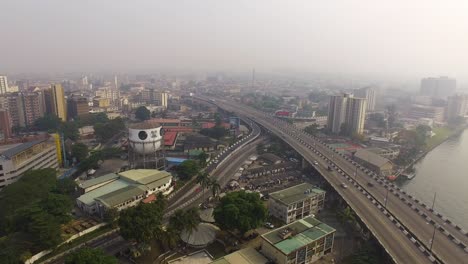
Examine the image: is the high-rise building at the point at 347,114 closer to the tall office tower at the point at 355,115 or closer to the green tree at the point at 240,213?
the tall office tower at the point at 355,115

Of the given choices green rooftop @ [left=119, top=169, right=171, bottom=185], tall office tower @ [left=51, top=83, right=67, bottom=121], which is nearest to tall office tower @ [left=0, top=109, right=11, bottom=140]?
tall office tower @ [left=51, top=83, right=67, bottom=121]

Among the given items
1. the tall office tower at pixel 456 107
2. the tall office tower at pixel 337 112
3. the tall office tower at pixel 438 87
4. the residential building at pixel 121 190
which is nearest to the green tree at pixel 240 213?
the residential building at pixel 121 190

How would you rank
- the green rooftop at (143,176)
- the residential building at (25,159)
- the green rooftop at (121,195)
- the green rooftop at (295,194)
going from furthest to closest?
the residential building at (25,159) → the green rooftop at (143,176) → the green rooftop at (295,194) → the green rooftop at (121,195)

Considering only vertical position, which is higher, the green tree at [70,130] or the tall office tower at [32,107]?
the tall office tower at [32,107]

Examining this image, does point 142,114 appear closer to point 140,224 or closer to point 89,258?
point 140,224

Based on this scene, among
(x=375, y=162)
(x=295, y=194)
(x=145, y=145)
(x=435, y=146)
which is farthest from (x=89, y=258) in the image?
(x=435, y=146)

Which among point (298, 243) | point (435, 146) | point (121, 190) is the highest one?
point (121, 190)
